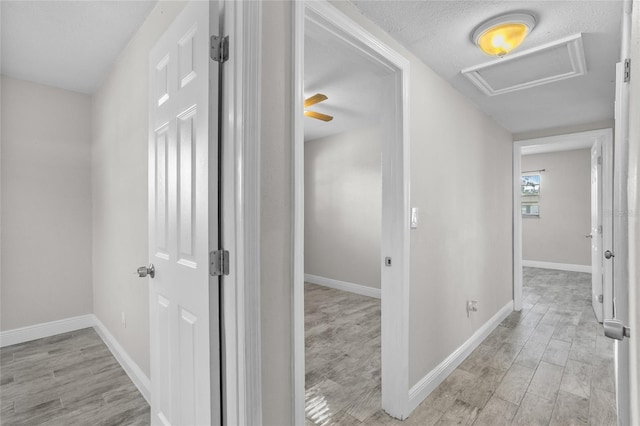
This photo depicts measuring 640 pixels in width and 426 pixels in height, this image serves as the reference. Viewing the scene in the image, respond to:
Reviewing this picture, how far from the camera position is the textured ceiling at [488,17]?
5.23 feet

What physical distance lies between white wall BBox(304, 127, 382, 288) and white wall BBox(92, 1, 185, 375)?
317 centimetres

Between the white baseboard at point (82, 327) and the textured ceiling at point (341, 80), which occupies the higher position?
the textured ceiling at point (341, 80)

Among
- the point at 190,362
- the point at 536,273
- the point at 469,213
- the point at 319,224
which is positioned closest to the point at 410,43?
the point at 469,213

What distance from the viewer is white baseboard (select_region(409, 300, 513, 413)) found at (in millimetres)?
2021

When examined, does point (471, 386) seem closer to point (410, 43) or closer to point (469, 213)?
point (469, 213)

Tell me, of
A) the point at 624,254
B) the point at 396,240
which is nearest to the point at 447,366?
the point at 396,240

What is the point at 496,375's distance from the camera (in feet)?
7.80

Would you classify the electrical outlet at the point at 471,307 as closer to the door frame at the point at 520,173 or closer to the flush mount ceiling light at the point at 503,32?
the door frame at the point at 520,173

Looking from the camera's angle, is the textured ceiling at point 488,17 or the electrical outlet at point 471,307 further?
the electrical outlet at point 471,307

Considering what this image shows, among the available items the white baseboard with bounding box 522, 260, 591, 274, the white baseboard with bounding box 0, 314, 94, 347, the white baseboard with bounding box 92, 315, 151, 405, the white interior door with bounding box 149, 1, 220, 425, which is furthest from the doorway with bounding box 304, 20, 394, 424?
the white baseboard with bounding box 522, 260, 591, 274

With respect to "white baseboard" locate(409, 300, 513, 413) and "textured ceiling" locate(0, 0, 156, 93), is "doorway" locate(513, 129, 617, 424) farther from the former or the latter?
"textured ceiling" locate(0, 0, 156, 93)

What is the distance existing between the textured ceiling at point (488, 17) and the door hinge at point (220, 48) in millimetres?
809

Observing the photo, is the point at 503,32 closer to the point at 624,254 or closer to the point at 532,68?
the point at 532,68

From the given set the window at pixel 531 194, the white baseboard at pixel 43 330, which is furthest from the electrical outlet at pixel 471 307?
the window at pixel 531 194
